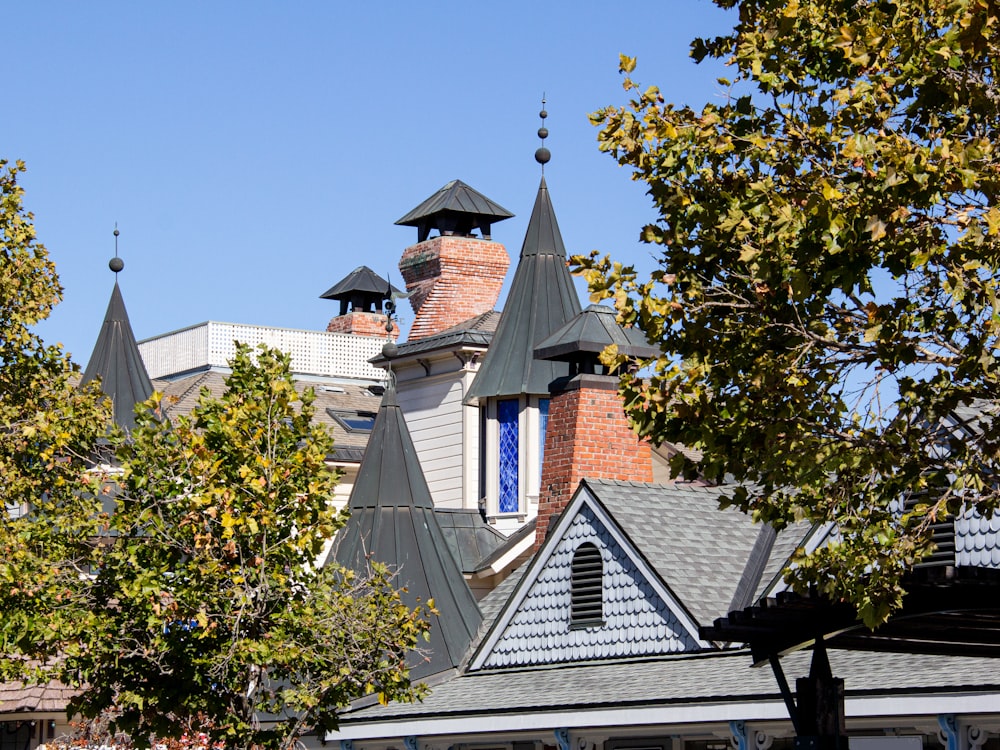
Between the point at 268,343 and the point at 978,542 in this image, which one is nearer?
the point at 978,542

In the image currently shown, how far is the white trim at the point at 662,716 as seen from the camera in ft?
54.5

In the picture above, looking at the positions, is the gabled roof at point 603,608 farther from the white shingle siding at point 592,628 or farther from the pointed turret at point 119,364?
the pointed turret at point 119,364

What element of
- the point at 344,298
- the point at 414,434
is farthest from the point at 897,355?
the point at 344,298

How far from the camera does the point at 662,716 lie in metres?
19.0

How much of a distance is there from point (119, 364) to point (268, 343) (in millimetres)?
13520

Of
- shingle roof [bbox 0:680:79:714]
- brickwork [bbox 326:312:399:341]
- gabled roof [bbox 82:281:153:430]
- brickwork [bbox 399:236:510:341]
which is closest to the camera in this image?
shingle roof [bbox 0:680:79:714]

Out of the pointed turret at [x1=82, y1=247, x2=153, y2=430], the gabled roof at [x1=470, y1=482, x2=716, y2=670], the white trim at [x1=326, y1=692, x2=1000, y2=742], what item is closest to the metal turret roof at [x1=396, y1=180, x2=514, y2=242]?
the pointed turret at [x1=82, y1=247, x2=153, y2=430]

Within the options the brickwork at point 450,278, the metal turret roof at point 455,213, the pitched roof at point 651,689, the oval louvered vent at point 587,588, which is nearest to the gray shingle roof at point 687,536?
the oval louvered vent at point 587,588

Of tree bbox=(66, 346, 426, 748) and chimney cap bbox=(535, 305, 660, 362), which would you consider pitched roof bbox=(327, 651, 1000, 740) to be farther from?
chimney cap bbox=(535, 305, 660, 362)

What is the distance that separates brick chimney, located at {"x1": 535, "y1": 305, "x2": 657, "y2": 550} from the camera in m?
25.6

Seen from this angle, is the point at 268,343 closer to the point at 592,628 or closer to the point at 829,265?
the point at 592,628

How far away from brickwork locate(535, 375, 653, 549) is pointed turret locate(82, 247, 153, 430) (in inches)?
496

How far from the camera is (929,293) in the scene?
9.78 m

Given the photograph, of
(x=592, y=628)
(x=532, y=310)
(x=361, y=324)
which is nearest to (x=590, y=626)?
(x=592, y=628)
